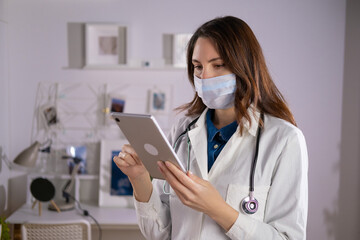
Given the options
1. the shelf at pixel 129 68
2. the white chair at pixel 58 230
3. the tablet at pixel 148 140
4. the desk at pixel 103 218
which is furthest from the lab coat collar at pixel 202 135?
the shelf at pixel 129 68

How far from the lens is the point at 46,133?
2615 mm

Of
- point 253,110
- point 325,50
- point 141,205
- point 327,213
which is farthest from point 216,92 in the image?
point 327,213

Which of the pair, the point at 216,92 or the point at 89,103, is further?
the point at 89,103

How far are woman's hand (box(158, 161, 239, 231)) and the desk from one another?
1450mm

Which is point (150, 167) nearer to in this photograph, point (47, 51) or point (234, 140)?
point (234, 140)

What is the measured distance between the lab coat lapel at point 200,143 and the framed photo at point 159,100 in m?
1.45

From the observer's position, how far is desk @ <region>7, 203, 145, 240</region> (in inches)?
88.1

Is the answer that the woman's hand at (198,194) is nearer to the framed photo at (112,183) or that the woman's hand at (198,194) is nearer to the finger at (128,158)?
the finger at (128,158)

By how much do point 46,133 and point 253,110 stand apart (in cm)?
197

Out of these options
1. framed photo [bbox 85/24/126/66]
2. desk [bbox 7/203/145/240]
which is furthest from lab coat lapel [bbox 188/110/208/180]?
framed photo [bbox 85/24/126/66]

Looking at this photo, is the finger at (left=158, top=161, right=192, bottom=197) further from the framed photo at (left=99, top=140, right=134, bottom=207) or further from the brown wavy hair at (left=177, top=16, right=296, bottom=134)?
the framed photo at (left=99, top=140, right=134, bottom=207)

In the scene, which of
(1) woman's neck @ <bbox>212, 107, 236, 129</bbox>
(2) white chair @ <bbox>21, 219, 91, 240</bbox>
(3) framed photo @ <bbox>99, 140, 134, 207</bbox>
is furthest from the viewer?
(3) framed photo @ <bbox>99, 140, 134, 207</bbox>

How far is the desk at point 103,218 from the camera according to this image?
2238 mm

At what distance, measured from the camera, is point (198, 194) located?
864mm
